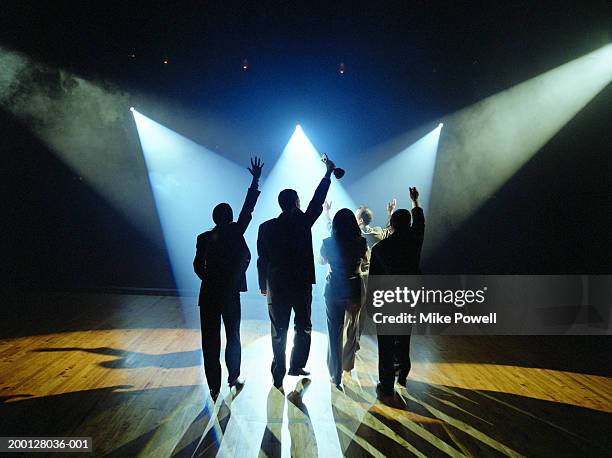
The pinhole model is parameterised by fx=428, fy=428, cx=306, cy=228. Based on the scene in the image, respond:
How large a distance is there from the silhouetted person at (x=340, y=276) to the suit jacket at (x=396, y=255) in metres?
0.18

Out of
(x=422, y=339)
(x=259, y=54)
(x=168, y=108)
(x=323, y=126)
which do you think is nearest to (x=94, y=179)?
(x=168, y=108)

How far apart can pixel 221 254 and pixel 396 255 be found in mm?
1270

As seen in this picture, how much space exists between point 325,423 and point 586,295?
457cm

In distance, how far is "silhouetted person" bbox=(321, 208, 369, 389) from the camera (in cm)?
328

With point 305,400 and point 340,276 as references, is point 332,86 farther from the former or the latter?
point 305,400

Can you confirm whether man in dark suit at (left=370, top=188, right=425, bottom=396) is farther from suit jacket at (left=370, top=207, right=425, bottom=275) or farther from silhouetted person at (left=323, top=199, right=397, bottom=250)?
silhouetted person at (left=323, top=199, right=397, bottom=250)

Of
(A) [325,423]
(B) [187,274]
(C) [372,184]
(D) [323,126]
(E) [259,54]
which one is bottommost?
(A) [325,423]

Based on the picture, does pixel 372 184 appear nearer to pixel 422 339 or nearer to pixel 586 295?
pixel 422 339

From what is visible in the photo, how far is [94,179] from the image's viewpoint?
22.4ft

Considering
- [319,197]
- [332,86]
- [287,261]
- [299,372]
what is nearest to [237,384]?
[299,372]

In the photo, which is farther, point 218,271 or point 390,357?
point 390,357

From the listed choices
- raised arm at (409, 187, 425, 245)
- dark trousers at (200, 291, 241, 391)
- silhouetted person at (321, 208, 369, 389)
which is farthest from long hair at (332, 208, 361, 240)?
dark trousers at (200, 291, 241, 391)

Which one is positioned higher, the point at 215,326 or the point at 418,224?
the point at 418,224

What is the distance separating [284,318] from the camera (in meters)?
3.18
